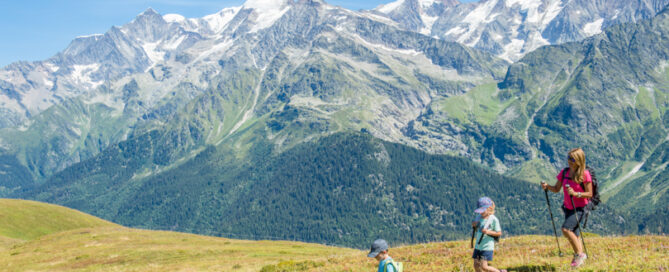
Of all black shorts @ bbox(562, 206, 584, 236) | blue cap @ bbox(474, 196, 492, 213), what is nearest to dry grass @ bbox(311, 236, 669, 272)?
black shorts @ bbox(562, 206, 584, 236)

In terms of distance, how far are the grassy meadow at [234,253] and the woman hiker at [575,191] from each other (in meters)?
1.13

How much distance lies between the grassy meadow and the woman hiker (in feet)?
3.72

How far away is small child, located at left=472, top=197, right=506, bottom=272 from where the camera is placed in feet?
63.8

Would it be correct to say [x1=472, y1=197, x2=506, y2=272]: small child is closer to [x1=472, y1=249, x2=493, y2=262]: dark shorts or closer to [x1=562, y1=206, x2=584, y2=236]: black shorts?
[x1=472, y1=249, x2=493, y2=262]: dark shorts

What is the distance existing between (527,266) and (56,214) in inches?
5660

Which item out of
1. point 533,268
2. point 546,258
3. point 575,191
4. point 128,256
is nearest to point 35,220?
point 128,256

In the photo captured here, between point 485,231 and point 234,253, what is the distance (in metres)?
54.2

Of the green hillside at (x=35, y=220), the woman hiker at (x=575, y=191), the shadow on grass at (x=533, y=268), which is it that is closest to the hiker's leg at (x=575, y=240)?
the woman hiker at (x=575, y=191)

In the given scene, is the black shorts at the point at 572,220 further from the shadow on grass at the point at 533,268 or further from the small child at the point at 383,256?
the small child at the point at 383,256

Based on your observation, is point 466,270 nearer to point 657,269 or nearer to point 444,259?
point 444,259

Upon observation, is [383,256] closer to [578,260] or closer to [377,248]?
[377,248]

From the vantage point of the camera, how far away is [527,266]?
75.5 ft

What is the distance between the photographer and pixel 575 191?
20.9 metres

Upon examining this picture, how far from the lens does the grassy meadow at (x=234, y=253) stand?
986 inches
